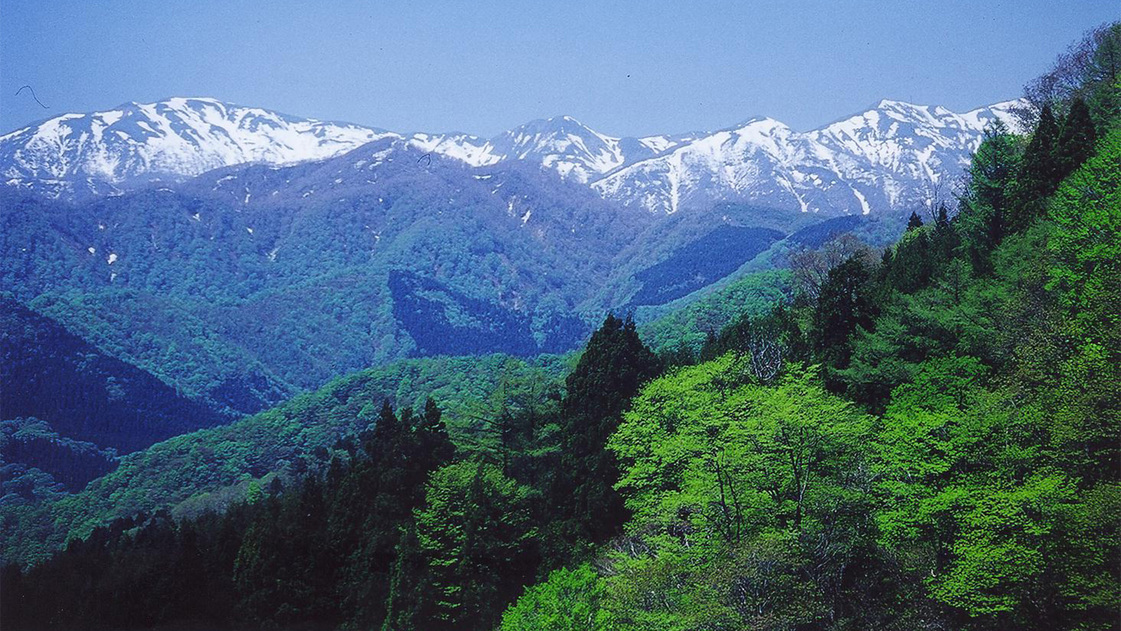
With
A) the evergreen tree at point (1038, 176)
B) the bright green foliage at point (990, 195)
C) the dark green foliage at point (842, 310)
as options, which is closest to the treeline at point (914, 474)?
the evergreen tree at point (1038, 176)

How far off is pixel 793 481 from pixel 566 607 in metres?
10.2

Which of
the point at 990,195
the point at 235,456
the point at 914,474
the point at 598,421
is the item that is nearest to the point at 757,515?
the point at 914,474

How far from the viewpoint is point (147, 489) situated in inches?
6176

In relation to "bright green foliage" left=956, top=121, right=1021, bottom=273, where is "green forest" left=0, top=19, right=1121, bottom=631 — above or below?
below

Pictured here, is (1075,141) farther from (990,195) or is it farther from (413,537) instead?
(413,537)

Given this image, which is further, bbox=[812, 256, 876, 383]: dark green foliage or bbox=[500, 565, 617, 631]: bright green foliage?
bbox=[812, 256, 876, 383]: dark green foliage

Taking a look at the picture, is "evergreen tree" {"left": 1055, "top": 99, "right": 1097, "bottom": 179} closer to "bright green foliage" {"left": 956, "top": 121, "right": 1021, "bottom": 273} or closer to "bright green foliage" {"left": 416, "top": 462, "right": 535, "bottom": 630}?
"bright green foliage" {"left": 956, "top": 121, "right": 1021, "bottom": 273}

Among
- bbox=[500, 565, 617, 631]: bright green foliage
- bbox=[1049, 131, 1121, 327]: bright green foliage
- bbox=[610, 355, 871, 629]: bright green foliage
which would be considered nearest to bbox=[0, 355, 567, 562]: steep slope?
bbox=[500, 565, 617, 631]: bright green foliage

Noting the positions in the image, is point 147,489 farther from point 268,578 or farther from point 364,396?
point 268,578

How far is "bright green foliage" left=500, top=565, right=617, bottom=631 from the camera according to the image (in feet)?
117

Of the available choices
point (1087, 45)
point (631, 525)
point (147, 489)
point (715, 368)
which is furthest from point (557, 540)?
point (147, 489)

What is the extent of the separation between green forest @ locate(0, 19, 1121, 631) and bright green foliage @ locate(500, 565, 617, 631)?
0.14 metres

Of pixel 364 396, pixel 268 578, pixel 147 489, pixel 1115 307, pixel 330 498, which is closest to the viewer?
pixel 1115 307

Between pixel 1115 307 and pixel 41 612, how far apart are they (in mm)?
68103
